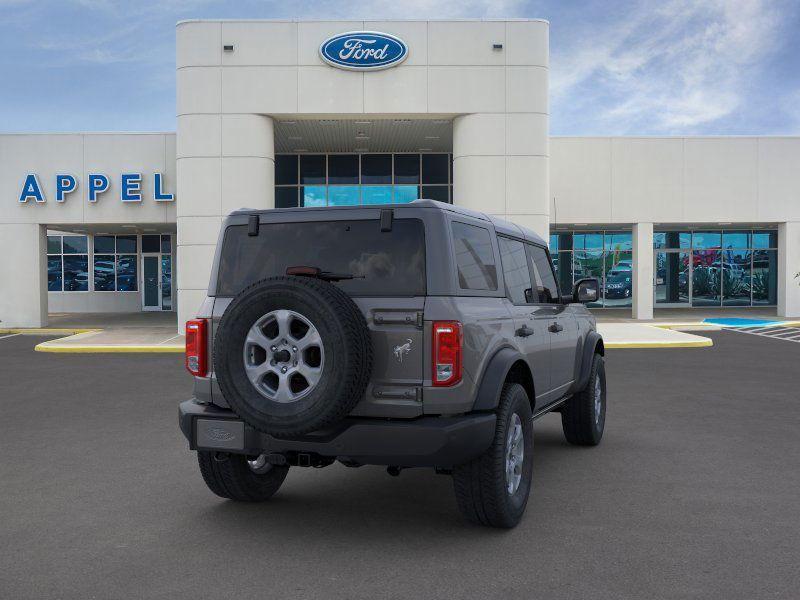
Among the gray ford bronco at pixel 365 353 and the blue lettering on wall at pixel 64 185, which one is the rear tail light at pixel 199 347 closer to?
the gray ford bronco at pixel 365 353

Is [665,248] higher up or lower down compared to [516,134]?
lower down

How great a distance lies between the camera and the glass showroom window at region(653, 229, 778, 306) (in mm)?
33281

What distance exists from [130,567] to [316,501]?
61.0 inches

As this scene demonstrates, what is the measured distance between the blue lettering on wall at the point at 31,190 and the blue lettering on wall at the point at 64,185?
0.57m

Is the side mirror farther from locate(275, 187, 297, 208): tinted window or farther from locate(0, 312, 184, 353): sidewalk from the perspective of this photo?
locate(275, 187, 297, 208): tinted window

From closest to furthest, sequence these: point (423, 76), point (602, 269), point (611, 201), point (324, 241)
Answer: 1. point (324, 241)
2. point (423, 76)
3. point (611, 201)
4. point (602, 269)

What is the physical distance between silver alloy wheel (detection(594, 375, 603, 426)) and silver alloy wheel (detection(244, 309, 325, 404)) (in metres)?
3.87

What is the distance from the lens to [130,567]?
4.20m

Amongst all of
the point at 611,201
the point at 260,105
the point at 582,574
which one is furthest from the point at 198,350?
the point at 611,201

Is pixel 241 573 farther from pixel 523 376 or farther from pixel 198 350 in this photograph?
pixel 523 376

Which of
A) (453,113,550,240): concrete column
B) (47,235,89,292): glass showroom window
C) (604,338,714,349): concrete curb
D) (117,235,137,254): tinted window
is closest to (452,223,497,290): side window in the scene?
(604,338,714,349): concrete curb

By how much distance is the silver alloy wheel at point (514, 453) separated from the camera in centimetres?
484

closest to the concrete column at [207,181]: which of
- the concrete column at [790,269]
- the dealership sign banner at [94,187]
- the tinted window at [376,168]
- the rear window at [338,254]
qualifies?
the dealership sign banner at [94,187]

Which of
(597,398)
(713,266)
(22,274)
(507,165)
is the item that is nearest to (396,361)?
(597,398)
